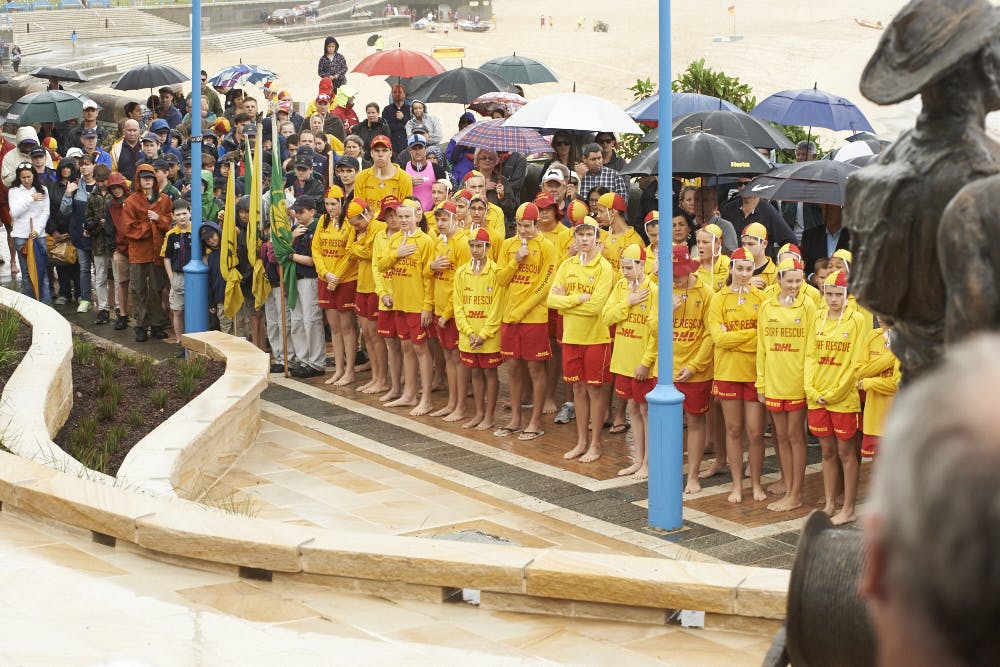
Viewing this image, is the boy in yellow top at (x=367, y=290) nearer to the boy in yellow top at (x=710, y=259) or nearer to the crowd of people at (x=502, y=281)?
the crowd of people at (x=502, y=281)

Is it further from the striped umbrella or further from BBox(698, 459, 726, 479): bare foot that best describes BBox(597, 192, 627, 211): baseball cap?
the striped umbrella

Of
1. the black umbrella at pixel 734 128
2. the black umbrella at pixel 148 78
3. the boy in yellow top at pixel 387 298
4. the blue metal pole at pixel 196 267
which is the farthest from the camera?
the black umbrella at pixel 148 78

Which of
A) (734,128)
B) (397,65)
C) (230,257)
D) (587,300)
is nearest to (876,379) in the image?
(587,300)

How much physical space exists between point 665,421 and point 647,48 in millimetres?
63068

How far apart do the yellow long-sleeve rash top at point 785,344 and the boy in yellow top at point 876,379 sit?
1.74 feet

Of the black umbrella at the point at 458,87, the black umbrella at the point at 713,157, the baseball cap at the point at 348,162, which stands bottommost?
the baseball cap at the point at 348,162

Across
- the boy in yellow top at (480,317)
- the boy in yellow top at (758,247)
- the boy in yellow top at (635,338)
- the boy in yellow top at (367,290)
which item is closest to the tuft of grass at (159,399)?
the boy in yellow top at (480,317)

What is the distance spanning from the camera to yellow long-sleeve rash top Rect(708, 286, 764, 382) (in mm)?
11016

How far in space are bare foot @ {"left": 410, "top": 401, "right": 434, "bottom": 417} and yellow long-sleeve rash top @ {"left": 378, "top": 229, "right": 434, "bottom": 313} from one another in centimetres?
91

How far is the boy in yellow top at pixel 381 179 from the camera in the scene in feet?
52.1

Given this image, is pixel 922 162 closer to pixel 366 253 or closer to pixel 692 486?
pixel 692 486

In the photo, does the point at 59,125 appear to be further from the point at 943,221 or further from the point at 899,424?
the point at 899,424

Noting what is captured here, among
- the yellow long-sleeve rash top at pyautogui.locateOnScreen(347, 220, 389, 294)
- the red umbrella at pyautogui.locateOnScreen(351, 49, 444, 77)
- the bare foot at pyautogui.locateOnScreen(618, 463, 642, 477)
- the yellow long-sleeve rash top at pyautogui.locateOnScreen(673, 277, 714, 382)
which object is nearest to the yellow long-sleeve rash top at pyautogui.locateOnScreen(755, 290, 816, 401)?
the yellow long-sleeve rash top at pyautogui.locateOnScreen(673, 277, 714, 382)

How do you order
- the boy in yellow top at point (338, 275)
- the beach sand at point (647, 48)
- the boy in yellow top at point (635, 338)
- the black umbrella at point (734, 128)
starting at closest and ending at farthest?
the boy in yellow top at point (635, 338) → the boy in yellow top at point (338, 275) → the black umbrella at point (734, 128) → the beach sand at point (647, 48)
